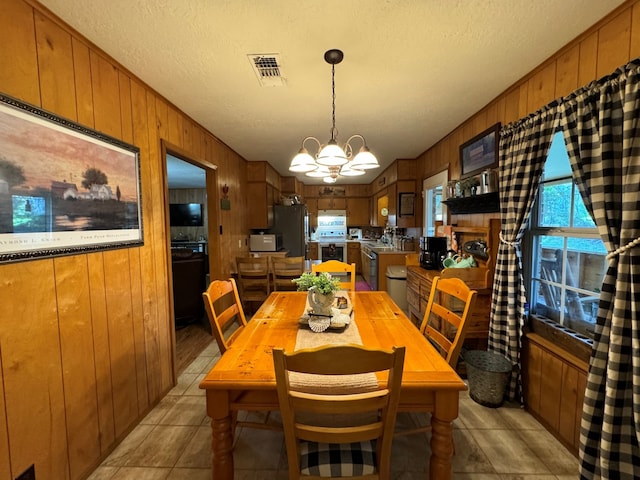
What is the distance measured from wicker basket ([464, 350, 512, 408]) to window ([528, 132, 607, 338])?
482 millimetres

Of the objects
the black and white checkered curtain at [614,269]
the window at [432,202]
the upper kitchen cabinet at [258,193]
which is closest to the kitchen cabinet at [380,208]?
the window at [432,202]

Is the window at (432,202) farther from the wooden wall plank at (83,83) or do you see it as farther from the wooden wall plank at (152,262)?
the wooden wall plank at (83,83)

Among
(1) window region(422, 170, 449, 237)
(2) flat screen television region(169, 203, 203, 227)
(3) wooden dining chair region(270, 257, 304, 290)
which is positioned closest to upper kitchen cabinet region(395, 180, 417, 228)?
(1) window region(422, 170, 449, 237)

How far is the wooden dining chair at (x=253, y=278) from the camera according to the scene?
3.44 meters

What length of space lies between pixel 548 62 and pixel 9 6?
2.85 meters

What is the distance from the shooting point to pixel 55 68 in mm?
1388

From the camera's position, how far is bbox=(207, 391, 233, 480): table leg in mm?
1168

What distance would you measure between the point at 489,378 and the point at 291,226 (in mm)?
3822

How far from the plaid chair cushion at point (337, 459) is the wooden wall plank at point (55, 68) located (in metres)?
1.97

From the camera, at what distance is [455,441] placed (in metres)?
1.78

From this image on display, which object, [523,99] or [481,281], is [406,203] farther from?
[523,99]

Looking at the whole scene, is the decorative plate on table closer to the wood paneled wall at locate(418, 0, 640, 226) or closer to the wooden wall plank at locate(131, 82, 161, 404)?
the wooden wall plank at locate(131, 82, 161, 404)

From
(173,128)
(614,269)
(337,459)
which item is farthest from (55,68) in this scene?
(614,269)

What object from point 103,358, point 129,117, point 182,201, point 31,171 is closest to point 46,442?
point 103,358
